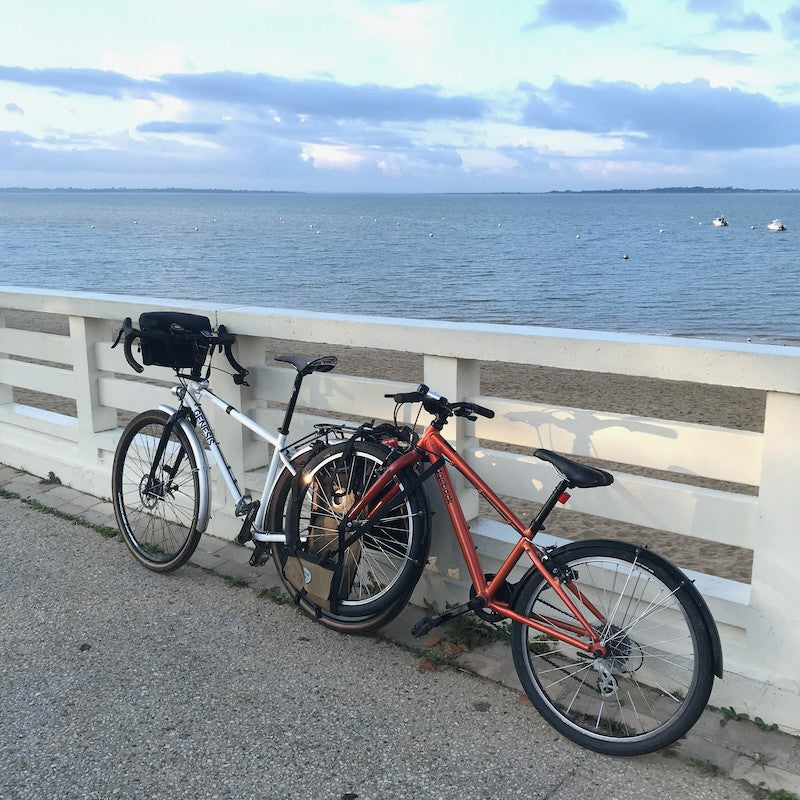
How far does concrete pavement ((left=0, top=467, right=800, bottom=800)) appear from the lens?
113 inches

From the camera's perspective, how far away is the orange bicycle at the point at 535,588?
2984 mm

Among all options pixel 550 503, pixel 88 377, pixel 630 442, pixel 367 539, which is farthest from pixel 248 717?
pixel 88 377

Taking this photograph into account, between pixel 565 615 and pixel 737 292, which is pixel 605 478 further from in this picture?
pixel 737 292

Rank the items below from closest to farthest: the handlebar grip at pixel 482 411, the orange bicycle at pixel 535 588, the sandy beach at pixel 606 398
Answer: the orange bicycle at pixel 535 588 < the handlebar grip at pixel 482 411 < the sandy beach at pixel 606 398

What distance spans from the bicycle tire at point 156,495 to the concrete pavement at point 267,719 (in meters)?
0.31

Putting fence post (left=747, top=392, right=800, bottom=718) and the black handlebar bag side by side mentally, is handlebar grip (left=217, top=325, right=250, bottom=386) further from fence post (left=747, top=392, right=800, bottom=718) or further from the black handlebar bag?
fence post (left=747, top=392, right=800, bottom=718)

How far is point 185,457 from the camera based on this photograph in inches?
179

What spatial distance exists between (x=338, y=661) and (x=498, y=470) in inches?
40.0

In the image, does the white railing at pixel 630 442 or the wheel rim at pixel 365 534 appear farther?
the wheel rim at pixel 365 534

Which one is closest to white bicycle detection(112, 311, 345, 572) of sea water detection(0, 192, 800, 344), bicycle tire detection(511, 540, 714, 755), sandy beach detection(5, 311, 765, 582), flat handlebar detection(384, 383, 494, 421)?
flat handlebar detection(384, 383, 494, 421)

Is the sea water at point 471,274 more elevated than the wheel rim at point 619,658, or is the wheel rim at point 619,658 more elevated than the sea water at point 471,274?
the wheel rim at point 619,658

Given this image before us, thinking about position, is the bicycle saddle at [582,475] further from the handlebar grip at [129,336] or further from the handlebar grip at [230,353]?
the handlebar grip at [129,336]

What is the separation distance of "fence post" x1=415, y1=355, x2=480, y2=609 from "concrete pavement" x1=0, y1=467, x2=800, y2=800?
180 mm

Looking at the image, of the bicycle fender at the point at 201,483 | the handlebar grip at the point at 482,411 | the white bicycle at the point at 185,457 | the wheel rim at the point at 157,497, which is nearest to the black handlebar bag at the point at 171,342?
the white bicycle at the point at 185,457
